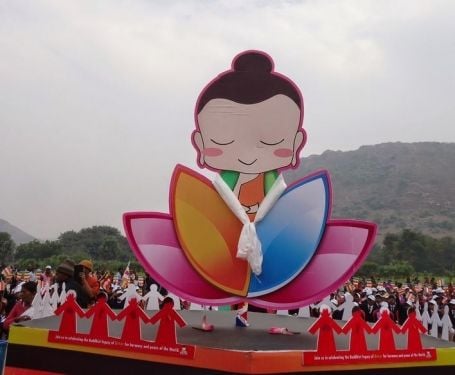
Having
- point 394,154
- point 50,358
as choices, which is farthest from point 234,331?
point 394,154

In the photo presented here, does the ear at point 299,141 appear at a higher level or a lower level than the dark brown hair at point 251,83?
lower

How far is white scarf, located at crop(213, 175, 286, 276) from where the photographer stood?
615 centimetres

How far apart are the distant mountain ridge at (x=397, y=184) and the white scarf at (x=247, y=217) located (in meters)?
76.3

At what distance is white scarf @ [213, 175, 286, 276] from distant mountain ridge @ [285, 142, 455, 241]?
76.3 m

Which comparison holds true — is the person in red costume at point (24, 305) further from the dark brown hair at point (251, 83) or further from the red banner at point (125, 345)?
the dark brown hair at point (251, 83)

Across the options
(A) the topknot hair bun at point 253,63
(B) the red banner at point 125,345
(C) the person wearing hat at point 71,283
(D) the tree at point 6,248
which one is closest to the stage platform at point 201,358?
(B) the red banner at point 125,345

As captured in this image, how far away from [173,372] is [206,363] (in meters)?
0.45

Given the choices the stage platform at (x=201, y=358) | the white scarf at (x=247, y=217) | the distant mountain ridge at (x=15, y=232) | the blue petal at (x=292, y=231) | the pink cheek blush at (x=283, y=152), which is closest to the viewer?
the stage platform at (x=201, y=358)

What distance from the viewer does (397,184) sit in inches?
4082

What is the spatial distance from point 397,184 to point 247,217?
341 feet

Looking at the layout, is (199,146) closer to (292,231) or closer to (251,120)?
(251,120)

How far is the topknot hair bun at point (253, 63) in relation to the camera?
6672 millimetres

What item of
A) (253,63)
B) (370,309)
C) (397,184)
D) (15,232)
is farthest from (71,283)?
(15,232)

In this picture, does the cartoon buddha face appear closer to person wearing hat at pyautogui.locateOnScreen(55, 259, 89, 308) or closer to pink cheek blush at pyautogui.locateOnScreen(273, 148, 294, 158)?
pink cheek blush at pyautogui.locateOnScreen(273, 148, 294, 158)
